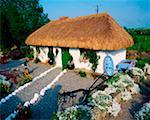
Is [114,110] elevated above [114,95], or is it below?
below

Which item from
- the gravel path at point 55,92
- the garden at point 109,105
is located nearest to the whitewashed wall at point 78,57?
the gravel path at point 55,92

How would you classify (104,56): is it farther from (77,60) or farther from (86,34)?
(77,60)

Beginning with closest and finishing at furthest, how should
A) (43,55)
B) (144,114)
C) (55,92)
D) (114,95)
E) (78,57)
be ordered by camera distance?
(144,114) < (114,95) < (55,92) < (78,57) < (43,55)

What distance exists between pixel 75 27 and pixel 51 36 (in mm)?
2428

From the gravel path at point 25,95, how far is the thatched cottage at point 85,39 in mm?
3017

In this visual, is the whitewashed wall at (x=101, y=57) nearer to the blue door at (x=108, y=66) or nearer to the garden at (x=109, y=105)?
the blue door at (x=108, y=66)

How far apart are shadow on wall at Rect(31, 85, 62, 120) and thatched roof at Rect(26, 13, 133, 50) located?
5890 mm

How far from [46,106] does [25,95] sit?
2422 millimetres

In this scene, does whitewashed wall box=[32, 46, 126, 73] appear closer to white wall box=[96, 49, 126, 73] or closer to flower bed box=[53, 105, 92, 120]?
white wall box=[96, 49, 126, 73]

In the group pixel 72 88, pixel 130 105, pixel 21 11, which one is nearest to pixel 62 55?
pixel 72 88

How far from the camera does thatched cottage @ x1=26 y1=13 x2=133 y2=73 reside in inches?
771

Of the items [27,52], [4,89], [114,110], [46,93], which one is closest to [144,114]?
[114,110]

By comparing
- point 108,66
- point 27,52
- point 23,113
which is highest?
point 27,52

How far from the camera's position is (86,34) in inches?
826
